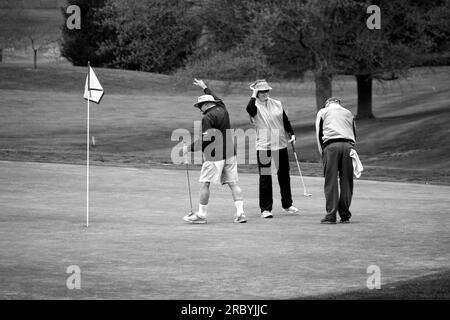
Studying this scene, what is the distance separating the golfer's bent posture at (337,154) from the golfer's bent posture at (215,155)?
149cm

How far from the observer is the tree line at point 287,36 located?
37.2 m

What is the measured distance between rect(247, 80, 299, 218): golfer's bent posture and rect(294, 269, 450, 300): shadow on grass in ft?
→ 23.6

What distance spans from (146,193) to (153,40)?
2195 centimetres

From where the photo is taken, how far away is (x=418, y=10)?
129ft

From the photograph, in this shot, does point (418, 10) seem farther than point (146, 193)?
Yes

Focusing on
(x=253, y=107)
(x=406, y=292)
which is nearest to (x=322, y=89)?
(x=253, y=107)

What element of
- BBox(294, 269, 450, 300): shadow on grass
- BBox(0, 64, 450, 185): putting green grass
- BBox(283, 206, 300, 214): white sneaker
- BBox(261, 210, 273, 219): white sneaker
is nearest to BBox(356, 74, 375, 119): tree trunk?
BBox(0, 64, 450, 185): putting green grass

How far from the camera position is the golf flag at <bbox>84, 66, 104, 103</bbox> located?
17.2m

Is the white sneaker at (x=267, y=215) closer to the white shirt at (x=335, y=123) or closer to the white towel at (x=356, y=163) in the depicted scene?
the white shirt at (x=335, y=123)

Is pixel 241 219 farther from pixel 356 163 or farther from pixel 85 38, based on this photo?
pixel 85 38

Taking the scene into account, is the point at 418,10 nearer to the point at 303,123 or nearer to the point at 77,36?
the point at 303,123

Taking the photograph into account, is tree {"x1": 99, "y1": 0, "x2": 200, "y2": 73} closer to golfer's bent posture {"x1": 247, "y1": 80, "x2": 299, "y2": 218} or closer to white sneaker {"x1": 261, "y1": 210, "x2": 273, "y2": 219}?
golfer's bent posture {"x1": 247, "y1": 80, "x2": 299, "y2": 218}
